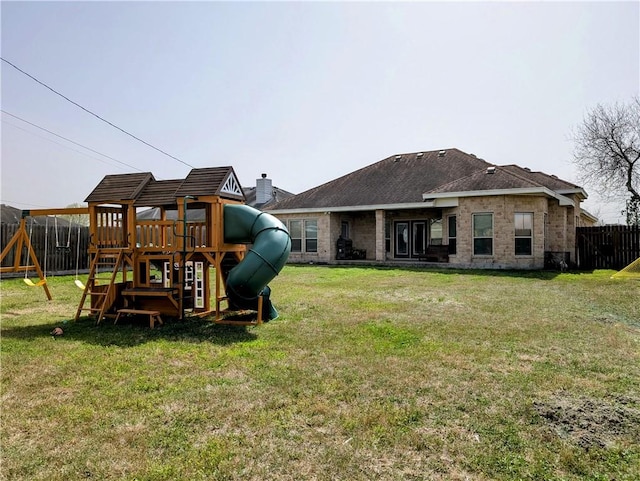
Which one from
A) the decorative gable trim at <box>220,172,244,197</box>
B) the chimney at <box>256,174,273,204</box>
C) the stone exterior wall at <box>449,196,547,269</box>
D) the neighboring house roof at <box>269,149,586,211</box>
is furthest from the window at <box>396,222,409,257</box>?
the decorative gable trim at <box>220,172,244,197</box>

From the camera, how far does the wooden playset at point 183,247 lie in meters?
7.49

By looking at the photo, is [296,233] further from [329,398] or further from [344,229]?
[329,398]

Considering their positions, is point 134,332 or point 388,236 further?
point 388,236

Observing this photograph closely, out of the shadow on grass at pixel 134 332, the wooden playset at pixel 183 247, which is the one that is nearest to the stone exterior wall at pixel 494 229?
the wooden playset at pixel 183 247

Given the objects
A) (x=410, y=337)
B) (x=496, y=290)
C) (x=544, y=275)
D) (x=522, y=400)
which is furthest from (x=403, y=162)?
(x=522, y=400)

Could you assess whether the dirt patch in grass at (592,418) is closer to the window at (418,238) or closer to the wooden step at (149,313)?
the wooden step at (149,313)

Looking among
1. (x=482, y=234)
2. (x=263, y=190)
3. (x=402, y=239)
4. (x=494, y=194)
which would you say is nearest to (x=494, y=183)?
(x=494, y=194)

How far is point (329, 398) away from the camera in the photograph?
386cm

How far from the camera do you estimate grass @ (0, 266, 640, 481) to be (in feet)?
9.09

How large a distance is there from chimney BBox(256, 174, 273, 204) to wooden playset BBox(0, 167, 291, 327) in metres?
23.7

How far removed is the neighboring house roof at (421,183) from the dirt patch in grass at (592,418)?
1384cm

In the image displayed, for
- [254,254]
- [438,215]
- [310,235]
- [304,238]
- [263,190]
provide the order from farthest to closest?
[263,190] → [304,238] → [310,235] → [438,215] → [254,254]

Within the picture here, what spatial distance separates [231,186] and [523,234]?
1309cm

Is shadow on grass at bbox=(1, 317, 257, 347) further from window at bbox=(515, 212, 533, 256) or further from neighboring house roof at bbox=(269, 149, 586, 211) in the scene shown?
window at bbox=(515, 212, 533, 256)
